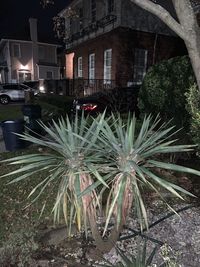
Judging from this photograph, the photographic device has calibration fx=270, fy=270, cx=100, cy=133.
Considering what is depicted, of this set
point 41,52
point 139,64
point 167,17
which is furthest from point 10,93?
point 167,17

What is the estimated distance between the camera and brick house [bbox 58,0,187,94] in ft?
56.7

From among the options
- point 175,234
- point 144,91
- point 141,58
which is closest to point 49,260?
point 175,234

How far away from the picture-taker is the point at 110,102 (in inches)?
431

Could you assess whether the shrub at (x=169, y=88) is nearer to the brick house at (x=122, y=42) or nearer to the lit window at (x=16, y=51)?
the brick house at (x=122, y=42)

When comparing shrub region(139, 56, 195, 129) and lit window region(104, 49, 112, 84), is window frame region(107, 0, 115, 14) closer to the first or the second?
lit window region(104, 49, 112, 84)

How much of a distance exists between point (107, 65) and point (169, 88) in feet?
43.8

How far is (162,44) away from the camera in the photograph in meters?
18.9

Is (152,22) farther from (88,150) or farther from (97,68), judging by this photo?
(88,150)

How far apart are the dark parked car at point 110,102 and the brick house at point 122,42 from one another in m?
6.64

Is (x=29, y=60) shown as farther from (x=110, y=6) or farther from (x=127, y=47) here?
(x=127, y=47)

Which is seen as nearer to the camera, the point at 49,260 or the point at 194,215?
the point at 49,260

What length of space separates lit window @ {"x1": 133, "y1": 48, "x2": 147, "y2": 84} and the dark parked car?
7.19 metres

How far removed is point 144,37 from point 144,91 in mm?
12333

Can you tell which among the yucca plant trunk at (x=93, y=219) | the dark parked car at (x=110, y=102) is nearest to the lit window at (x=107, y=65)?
the dark parked car at (x=110, y=102)
